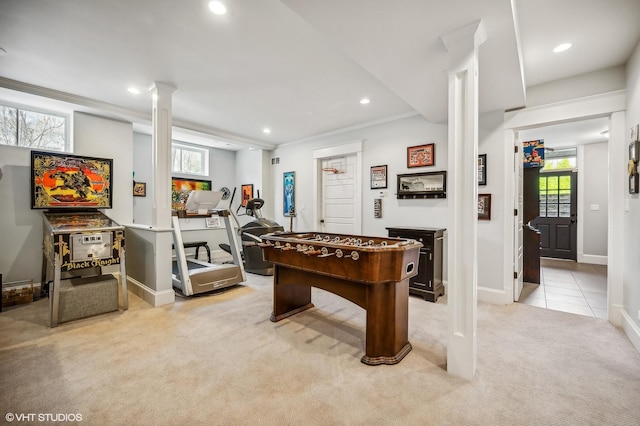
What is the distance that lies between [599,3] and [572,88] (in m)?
1.30

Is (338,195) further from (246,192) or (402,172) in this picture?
(246,192)

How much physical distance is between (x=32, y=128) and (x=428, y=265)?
5.85m

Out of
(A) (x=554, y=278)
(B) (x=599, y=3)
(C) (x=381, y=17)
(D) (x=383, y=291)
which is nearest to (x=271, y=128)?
(C) (x=381, y=17)

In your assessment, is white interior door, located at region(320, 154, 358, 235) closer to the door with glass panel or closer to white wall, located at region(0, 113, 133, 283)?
white wall, located at region(0, 113, 133, 283)

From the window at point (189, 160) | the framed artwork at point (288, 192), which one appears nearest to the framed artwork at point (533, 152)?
the framed artwork at point (288, 192)

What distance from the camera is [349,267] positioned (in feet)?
7.09

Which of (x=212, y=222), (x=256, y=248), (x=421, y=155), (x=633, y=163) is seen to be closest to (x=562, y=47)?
(x=633, y=163)

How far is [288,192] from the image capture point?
6.10 m

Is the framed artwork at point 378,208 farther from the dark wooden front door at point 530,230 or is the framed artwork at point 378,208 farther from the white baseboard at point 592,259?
the white baseboard at point 592,259

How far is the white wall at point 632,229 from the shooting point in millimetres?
2430

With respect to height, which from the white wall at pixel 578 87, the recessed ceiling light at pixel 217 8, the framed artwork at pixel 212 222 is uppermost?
the recessed ceiling light at pixel 217 8

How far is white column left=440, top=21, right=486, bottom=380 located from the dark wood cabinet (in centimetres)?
165

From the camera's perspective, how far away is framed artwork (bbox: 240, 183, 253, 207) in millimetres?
6660

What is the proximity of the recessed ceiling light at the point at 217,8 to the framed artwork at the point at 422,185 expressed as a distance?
3.19 meters
